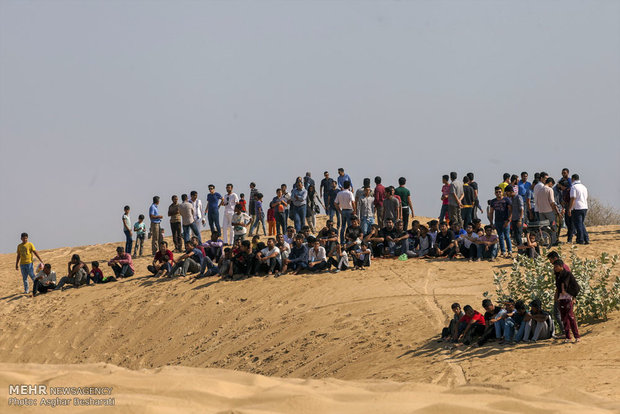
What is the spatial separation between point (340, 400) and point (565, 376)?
14.3 ft

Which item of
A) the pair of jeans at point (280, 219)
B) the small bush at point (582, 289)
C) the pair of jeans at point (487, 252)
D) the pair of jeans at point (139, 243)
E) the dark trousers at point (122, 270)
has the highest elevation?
the pair of jeans at point (280, 219)

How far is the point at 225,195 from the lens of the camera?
75.5 ft

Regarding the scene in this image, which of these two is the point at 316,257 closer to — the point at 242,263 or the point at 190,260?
the point at 242,263

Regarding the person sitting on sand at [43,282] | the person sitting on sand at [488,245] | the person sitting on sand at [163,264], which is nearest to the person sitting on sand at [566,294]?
the person sitting on sand at [488,245]

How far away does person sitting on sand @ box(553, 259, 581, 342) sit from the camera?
1165cm

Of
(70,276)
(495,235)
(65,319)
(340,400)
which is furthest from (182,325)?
(340,400)

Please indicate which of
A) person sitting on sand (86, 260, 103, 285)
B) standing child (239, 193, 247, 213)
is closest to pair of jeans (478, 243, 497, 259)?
standing child (239, 193, 247, 213)

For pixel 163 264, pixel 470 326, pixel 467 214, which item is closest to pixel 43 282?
pixel 163 264

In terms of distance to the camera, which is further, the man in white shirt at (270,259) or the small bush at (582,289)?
the man in white shirt at (270,259)

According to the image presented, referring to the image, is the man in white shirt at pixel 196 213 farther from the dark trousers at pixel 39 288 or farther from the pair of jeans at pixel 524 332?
the pair of jeans at pixel 524 332

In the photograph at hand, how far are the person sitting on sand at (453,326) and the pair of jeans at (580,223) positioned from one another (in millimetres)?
8792

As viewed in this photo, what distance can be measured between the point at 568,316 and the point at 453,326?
1.83 m

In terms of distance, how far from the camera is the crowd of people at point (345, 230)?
1855cm

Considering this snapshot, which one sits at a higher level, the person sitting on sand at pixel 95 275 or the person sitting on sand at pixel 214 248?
the person sitting on sand at pixel 214 248
